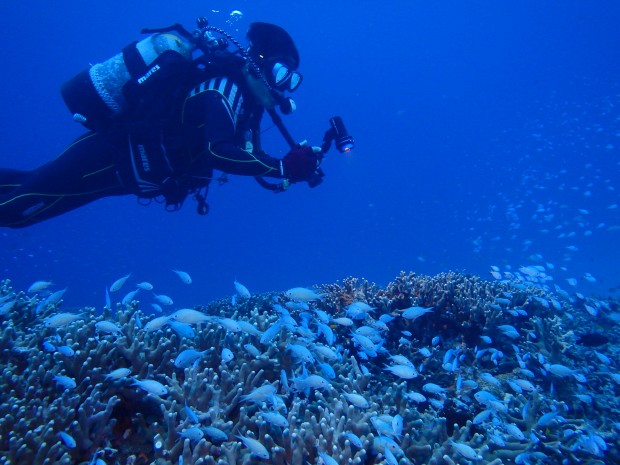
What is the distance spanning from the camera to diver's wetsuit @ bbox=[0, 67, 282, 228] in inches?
199

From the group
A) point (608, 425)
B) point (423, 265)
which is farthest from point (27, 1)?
point (608, 425)

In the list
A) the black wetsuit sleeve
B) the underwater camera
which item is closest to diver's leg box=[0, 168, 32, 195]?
the black wetsuit sleeve

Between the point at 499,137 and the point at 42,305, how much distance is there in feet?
369

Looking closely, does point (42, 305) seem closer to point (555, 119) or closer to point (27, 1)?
point (27, 1)

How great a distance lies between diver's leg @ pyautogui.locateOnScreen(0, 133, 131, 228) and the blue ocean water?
43029mm

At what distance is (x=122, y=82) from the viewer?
5.30 meters

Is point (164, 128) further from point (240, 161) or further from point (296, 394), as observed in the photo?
point (296, 394)

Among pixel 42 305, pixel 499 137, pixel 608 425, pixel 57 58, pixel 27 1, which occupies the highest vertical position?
pixel 499 137

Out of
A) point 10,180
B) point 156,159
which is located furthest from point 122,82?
point 10,180

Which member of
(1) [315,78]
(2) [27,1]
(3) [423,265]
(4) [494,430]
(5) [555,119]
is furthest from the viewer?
(1) [315,78]

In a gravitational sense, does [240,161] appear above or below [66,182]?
above

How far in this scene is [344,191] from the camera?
94.9 metres

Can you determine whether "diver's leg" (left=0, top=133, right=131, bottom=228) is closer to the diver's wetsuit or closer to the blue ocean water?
the diver's wetsuit

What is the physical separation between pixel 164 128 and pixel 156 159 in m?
0.46
